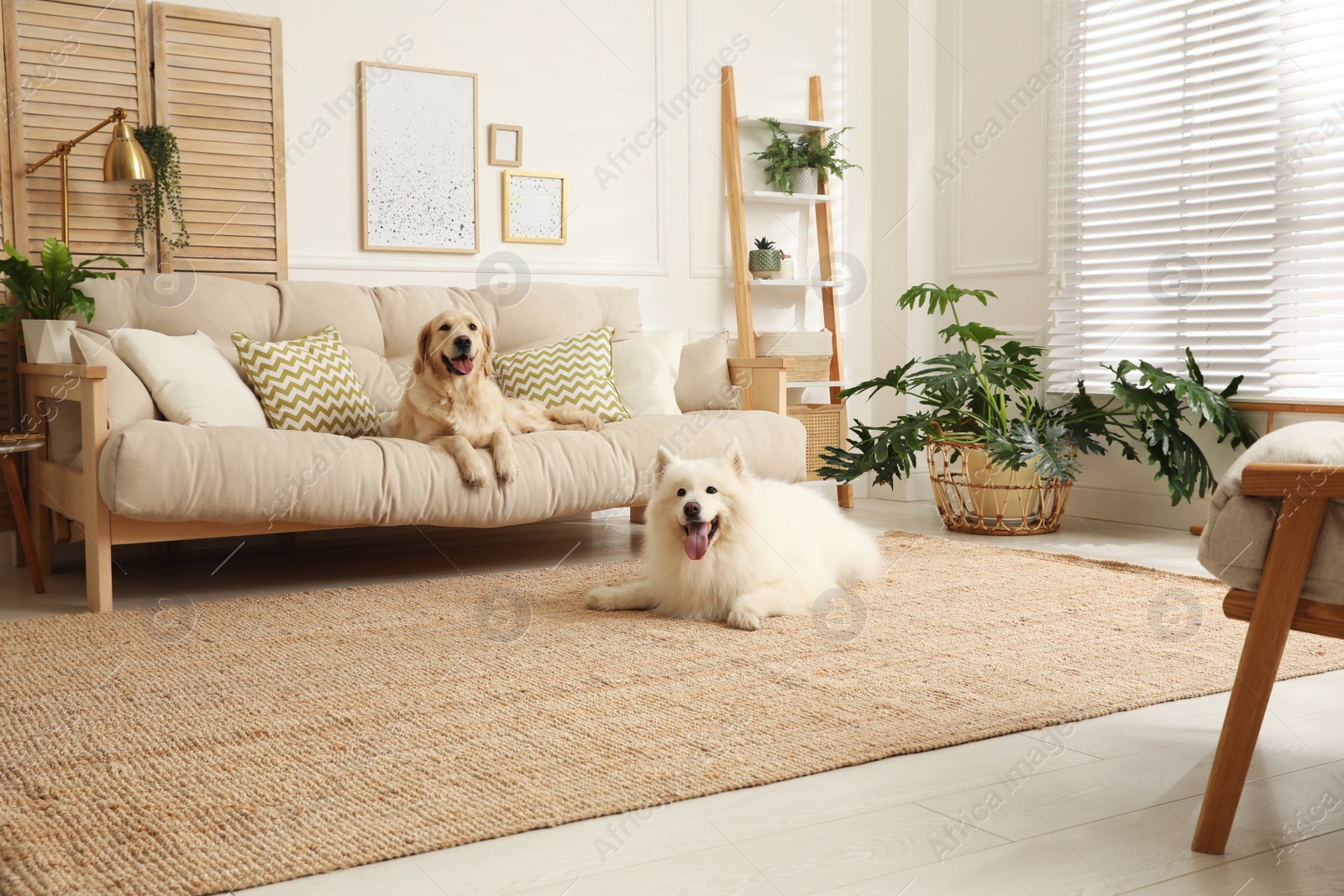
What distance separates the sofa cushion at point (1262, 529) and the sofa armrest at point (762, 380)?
8.52ft

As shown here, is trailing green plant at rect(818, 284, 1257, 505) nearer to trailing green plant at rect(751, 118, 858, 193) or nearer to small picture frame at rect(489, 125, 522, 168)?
trailing green plant at rect(751, 118, 858, 193)

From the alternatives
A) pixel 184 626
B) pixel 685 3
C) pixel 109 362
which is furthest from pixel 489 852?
pixel 685 3

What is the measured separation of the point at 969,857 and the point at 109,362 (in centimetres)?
275

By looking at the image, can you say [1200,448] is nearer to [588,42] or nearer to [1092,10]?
[1092,10]

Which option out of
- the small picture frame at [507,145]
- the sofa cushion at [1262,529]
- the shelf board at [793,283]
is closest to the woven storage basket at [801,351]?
the shelf board at [793,283]

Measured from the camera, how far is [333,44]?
4.27 meters

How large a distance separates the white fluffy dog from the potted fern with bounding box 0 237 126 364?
5.97ft

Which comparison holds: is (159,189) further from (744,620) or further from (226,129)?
(744,620)

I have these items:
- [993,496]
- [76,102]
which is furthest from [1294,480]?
[76,102]

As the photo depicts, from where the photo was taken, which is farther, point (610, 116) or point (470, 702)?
point (610, 116)

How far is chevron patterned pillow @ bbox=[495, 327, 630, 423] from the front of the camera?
13.0 feet

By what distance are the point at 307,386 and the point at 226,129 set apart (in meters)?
1.21

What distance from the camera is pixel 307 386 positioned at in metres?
3.51

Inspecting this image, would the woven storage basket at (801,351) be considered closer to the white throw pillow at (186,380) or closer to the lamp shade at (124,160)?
the white throw pillow at (186,380)
